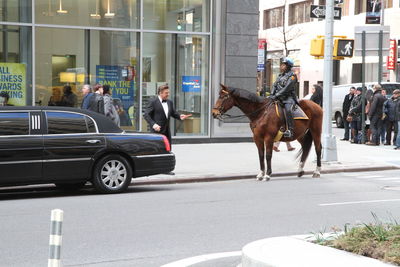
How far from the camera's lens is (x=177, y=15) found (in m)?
22.0

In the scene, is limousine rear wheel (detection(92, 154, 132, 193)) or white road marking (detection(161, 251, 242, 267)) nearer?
white road marking (detection(161, 251, 242, 267))

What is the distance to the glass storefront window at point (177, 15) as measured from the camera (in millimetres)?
21641

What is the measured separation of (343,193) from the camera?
12984 mm

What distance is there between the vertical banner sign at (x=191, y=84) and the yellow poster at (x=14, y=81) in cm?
494

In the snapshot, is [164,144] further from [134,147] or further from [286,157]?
[286,157]

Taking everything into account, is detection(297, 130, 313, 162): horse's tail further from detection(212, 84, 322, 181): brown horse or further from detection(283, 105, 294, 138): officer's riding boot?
detection(212, 84, 322, 181): brown horse

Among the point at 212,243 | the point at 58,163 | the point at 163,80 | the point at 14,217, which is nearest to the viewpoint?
the point at 212,243

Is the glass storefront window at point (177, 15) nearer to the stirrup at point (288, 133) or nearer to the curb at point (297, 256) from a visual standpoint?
the stirrup at point (288, 133)

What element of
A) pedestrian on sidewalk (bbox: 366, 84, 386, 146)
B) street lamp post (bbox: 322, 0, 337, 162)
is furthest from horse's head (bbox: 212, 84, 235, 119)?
pedestrian on sidewalk (bbox: 366, 84, 386, 146)

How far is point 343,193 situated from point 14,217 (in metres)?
6.01

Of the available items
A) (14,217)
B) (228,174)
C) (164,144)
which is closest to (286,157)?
(228,174)

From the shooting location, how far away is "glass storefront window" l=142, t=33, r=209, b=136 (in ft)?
71.1

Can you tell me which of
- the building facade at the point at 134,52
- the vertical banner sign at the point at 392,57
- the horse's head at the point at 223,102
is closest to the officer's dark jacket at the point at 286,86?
the horse's head at the point at 223,102

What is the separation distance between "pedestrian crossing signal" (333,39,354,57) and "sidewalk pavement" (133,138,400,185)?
2.76 m
